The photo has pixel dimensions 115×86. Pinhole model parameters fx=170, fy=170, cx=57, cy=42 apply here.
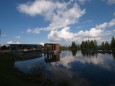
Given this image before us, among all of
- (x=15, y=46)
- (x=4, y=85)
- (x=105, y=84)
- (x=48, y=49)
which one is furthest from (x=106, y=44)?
(x=4, y=85)

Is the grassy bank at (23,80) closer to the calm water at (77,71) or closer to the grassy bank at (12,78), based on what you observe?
the grassy bank at (12,78)

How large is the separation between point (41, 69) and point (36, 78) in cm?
209

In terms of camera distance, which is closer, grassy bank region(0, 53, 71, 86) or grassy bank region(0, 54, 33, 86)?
grassy bank region(0, 54, 33, 86)

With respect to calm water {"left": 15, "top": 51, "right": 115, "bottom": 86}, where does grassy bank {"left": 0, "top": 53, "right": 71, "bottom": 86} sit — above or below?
above

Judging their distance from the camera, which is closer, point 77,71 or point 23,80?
point 23,80

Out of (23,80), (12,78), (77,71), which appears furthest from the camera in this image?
(77,71)

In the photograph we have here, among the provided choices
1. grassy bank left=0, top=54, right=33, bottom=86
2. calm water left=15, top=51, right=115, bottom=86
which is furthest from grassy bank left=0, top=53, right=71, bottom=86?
calm water left=15, top=51, right=115, bottom=86

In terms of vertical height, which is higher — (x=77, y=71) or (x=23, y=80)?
(x=23, y=80)

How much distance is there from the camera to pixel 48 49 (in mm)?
150125

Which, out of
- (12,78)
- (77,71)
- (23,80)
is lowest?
(77,71)

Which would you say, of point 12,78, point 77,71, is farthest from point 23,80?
point 77,71

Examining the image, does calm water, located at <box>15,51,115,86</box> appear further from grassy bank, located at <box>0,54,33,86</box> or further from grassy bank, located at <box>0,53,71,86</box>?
grassy bank, located at <box>0,54,33,86</box>

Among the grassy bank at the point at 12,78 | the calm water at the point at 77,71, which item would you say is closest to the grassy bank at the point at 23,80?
the grassy bank at the point at 12,78

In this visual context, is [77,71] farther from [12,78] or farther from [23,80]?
[12,78]
